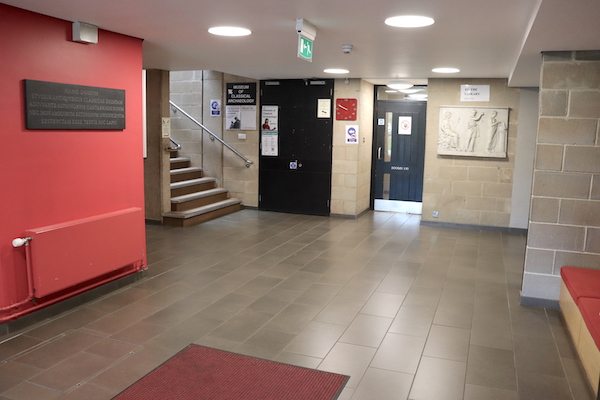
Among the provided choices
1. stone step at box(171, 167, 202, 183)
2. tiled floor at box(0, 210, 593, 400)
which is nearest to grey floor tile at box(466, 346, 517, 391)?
tiled floor at box(0, 210, 593, 400)

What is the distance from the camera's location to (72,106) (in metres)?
4.15

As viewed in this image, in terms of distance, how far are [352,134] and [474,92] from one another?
206cm

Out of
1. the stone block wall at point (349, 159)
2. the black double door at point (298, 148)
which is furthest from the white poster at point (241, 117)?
the stone block wall at point (349, 159)

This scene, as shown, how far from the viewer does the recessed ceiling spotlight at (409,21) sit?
3801 mm

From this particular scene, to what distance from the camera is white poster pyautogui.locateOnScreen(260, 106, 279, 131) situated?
9109mm

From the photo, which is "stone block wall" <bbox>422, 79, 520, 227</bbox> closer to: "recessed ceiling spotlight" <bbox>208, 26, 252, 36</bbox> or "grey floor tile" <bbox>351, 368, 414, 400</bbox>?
"recessed ceiling spotlight" <bbox>208, 26, 252, 36</bbox>

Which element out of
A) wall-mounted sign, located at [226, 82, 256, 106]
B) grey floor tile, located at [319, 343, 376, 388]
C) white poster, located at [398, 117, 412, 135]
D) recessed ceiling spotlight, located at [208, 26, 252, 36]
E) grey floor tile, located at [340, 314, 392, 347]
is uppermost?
recessed ceiling spotlight, located at [208, 26, 252, 36]

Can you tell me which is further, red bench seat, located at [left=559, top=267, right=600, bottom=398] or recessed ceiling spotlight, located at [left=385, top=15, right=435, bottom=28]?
recessed ceiling spotlight, located at [left=385, top=15, right=435, bottom=28]

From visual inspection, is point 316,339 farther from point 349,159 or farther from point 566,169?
point 349,159

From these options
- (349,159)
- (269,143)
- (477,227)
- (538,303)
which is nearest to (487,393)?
(538,303)

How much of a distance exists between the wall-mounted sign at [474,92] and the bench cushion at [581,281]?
4.13 meters

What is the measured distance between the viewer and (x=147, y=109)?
7.86 m

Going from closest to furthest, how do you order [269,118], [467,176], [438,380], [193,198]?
[438,380] → [467,176] → [193,198] → [269,118]

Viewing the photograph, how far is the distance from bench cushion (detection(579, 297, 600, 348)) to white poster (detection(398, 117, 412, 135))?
631 cm
